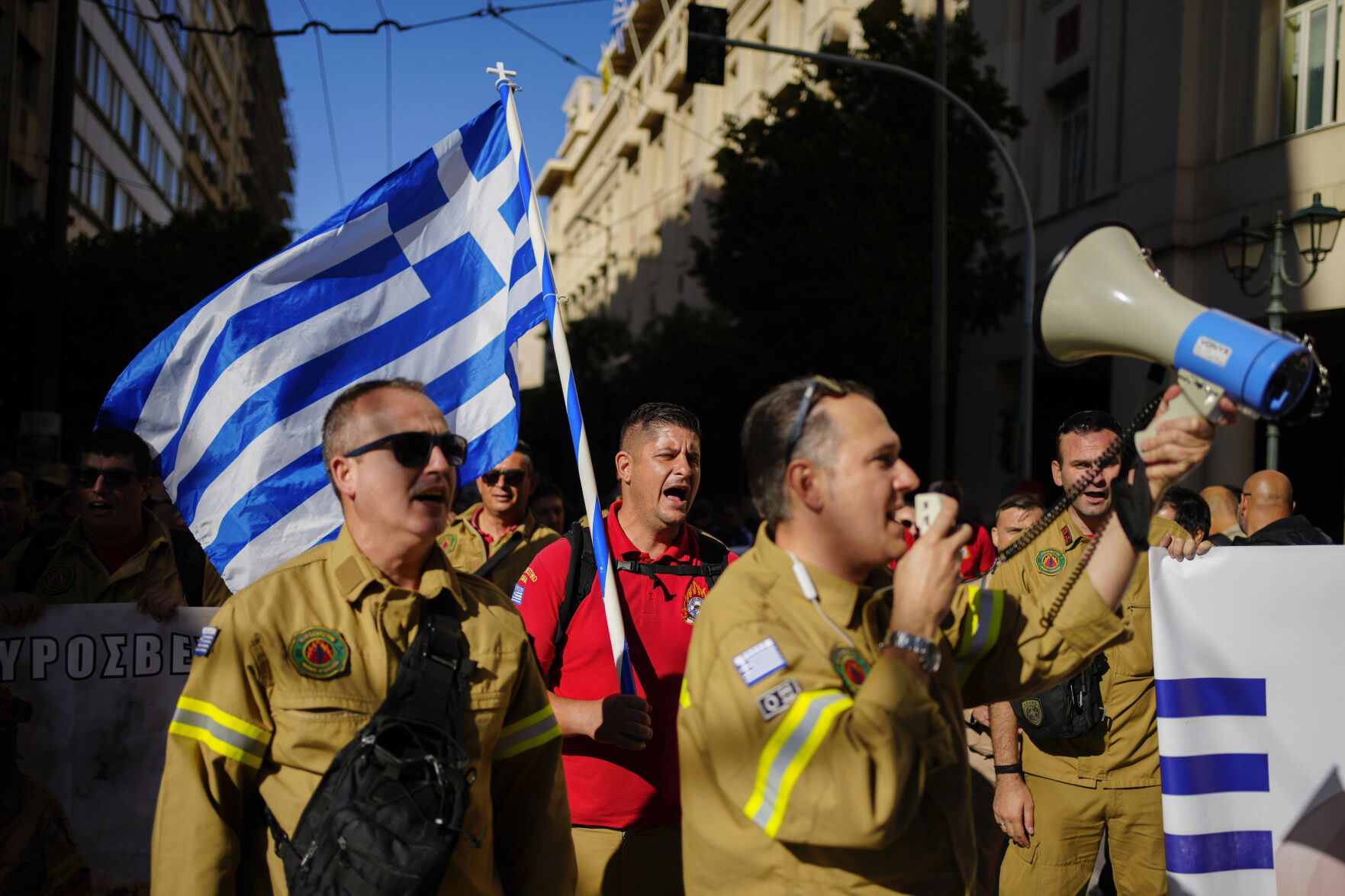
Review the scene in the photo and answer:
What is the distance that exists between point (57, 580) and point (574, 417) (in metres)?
2.17

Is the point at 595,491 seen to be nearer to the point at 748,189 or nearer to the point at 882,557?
the point at 882,557

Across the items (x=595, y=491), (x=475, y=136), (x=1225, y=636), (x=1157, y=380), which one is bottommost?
(x=1225, y=636)

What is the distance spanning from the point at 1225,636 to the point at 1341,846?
77cm

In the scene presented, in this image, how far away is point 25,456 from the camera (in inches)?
400

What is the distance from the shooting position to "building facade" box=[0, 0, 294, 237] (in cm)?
1995

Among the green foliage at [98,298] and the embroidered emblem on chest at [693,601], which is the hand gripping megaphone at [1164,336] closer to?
the embroidered emblem on chest at [693,601]

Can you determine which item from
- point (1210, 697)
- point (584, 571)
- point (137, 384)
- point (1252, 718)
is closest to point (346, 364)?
point (137, 384)

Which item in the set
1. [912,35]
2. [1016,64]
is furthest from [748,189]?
[1016,64]

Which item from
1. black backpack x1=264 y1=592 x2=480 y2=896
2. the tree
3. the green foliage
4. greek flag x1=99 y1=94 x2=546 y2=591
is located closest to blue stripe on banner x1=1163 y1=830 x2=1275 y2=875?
black backpack x1=264 y1=592 x2=480 y2=896

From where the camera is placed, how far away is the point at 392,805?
201cm

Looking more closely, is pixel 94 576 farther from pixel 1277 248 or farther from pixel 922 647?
pixel 1277 248

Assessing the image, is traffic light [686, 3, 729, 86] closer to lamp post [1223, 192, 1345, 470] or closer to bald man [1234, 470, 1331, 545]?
lamp post [1223, 192, 1345, 470]

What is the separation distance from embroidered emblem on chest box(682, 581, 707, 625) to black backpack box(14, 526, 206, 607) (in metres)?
1.89

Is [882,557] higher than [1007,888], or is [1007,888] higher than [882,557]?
[882,557]
